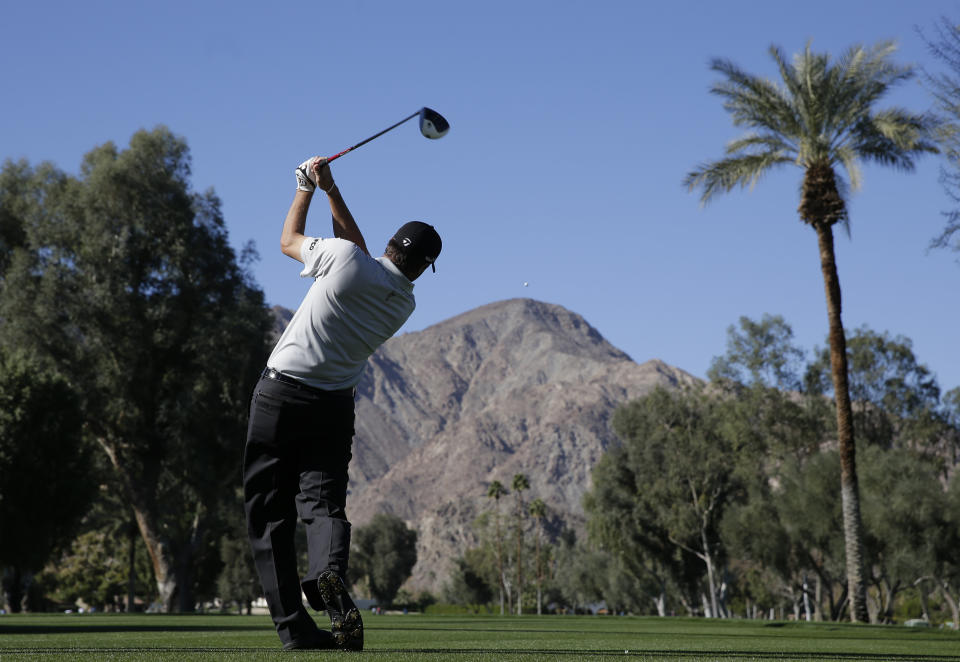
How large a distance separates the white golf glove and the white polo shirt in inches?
17.4

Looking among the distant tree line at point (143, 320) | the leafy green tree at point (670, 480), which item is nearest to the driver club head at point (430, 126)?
the distant tree line at point (143, 320)

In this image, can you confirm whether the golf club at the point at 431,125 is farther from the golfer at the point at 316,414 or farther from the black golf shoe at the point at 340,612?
the black golf shoe at the point at 340,612

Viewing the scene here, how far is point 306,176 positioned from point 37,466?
25.3 metres

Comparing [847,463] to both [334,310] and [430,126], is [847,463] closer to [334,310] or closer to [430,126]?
[430,126]

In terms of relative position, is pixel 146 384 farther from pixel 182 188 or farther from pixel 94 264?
pixel 182 188

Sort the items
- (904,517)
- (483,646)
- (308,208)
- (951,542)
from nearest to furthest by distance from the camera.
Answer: (308,208) → (483,646) → (904,517) → (951,542)

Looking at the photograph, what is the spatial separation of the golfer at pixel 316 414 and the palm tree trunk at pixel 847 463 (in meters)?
25.1

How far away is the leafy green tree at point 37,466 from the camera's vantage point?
1078 inches

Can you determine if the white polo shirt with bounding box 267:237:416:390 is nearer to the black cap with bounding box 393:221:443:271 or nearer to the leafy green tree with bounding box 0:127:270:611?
the black cap with bounding box 393:221:443:271

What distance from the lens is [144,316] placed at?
36.6 m

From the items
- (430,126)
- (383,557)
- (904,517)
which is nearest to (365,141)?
(430,126)

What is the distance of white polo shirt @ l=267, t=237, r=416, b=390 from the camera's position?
5.45 metres

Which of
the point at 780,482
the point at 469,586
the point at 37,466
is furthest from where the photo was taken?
the point at 469,586

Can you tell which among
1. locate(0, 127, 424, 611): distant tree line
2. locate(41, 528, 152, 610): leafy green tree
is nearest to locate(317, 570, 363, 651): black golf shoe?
locate(0, 127, 424, 611): distant tree line
